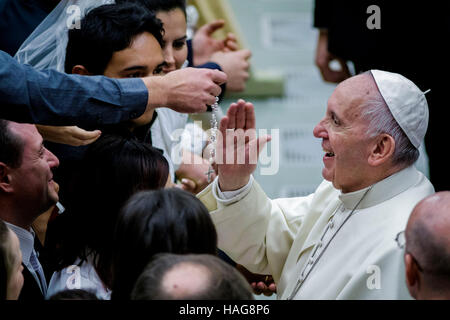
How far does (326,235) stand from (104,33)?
1.22 meters

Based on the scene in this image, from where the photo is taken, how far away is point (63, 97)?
2.41 m

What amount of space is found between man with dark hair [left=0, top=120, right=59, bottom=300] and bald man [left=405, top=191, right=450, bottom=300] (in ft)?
4.17

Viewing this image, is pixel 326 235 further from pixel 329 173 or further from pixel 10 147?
pixel 10 147

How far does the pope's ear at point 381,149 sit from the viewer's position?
236 centimetres

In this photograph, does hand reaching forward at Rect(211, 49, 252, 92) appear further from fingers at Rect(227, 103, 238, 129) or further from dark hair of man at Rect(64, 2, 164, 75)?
fingers at Rect(227, 103, 238, 129)

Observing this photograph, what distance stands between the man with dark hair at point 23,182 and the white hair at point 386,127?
1.12 metres

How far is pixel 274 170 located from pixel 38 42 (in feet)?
7.60

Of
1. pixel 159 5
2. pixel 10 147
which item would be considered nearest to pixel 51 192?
pixel 10 147

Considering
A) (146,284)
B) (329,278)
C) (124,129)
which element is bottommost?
(329,278)

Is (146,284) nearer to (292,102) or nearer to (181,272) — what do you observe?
(181,272)

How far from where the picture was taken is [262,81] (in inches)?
234

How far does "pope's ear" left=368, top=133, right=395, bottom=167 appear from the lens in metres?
2.36

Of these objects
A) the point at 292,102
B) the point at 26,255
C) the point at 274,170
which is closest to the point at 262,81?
the point at 292,102

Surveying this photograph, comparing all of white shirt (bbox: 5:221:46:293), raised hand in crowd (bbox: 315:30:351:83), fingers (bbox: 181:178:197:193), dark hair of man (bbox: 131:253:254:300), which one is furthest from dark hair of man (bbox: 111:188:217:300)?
raised hand in crowd (bbox: 315:30:351:83)
